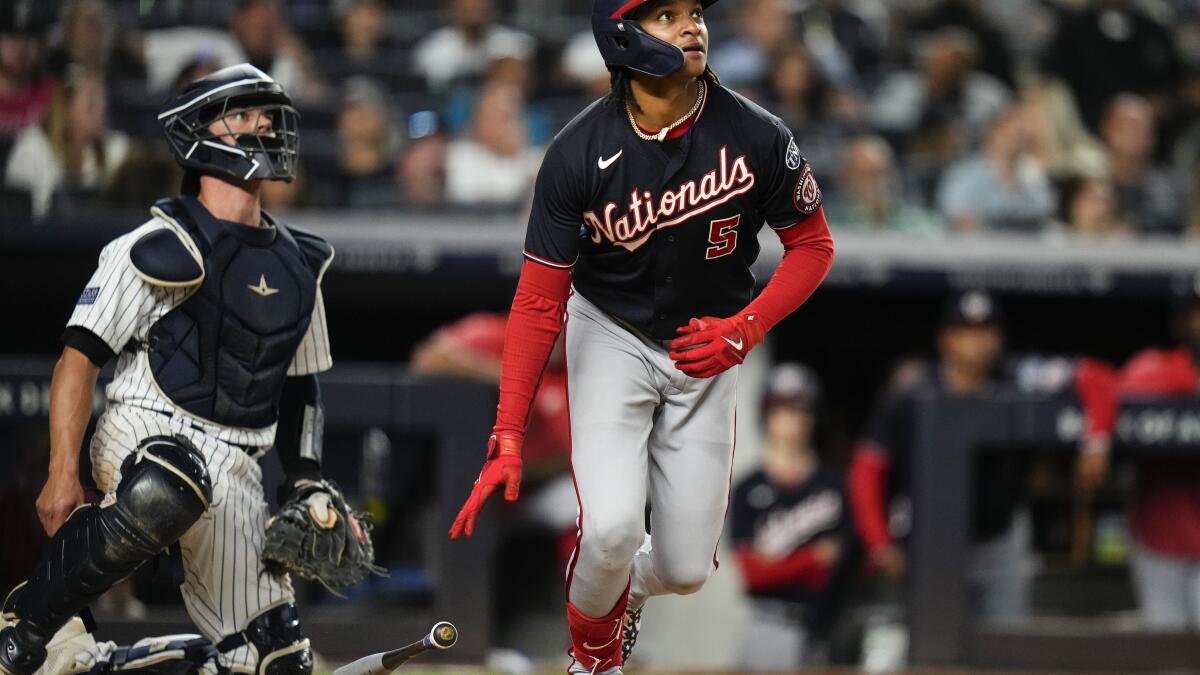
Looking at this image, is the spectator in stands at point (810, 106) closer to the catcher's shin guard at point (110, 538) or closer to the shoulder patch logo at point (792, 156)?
the shoulder patch logo at point (792, 156)

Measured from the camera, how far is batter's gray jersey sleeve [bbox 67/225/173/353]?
342cm

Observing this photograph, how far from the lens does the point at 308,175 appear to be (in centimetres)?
708

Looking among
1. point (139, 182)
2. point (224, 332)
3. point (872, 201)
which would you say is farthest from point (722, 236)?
point (872, 201)

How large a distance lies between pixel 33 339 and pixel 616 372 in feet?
14.1

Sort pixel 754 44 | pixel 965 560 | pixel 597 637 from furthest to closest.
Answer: pixel 754 44
pixel 965 560
pixel 597 637

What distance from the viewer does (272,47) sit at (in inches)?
289

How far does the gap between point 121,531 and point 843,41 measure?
20.1ft

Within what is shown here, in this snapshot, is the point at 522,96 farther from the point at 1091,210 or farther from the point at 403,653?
the point at 403,653

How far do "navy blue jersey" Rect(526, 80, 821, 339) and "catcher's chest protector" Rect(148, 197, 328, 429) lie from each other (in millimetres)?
599

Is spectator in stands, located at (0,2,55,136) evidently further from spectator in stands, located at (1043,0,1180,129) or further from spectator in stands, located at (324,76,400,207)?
spectator in stands, located at (1043,0,1180,129)

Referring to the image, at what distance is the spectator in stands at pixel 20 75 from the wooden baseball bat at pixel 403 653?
3.57m

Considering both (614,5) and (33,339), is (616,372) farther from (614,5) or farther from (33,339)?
(33,339)

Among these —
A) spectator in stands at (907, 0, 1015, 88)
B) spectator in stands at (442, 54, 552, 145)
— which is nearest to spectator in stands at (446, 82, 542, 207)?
spectator in stands at (442, 54, 552, 145)

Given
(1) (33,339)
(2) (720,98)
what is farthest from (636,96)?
(1) (33,339)
